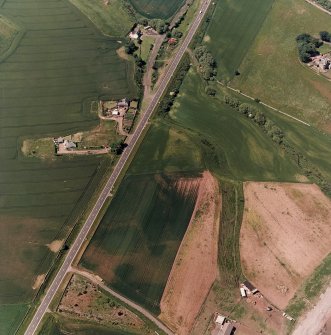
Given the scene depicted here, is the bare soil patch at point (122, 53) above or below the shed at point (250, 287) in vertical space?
above

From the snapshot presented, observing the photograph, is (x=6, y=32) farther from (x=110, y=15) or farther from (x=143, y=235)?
(x=143, y=235)

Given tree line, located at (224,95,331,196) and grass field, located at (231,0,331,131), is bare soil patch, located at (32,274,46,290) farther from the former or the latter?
grass field, located at (231,0,331,131)

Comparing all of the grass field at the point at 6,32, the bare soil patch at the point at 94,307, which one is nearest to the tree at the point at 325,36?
the grass field at the point at 6,32

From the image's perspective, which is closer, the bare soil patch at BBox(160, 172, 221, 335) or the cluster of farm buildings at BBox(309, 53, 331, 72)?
the bare soil patch at BBox(160, 172, 221, 335)

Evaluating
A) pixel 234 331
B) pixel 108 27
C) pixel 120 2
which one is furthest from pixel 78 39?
pixel 234 331

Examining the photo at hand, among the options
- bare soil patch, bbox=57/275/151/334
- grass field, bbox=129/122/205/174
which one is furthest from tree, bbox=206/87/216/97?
bare soil patch, bbox=57/275/151/334

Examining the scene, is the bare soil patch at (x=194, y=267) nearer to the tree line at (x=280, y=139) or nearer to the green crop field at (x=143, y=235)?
the green crop field at (x=143, y=235)
